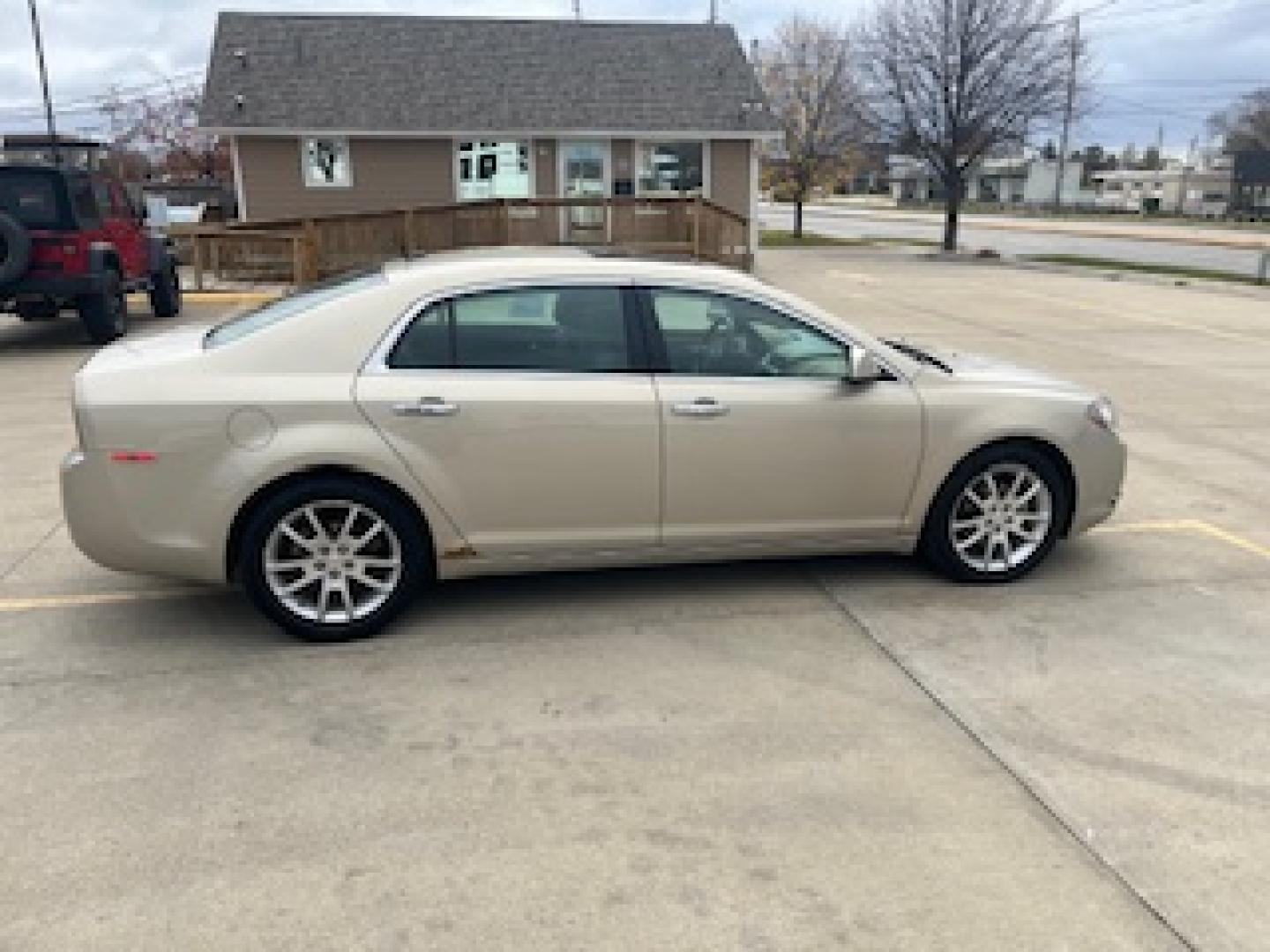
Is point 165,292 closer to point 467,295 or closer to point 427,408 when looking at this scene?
point 467,295

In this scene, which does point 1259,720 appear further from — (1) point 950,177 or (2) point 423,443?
(1) point 950,177

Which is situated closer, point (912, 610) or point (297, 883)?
point (297, 883)

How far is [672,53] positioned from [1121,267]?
40.5 feet

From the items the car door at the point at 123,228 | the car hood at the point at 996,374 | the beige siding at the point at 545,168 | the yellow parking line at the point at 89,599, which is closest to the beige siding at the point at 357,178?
the beige siding at the point at 545,168

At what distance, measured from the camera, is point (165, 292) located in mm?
15125

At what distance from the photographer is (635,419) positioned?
438cm

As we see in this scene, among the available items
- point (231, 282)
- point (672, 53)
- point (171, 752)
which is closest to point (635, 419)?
point (171, 752)

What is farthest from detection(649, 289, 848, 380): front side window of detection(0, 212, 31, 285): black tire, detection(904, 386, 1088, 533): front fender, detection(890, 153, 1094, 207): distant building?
detection(890, 153, 1094, 207): distant building

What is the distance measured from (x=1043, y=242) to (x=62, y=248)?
116 ft

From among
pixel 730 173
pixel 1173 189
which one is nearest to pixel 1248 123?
pixel 1173 189

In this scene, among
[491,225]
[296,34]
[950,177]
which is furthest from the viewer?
[950,177]

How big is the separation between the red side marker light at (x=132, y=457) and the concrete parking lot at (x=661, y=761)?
31.4 inches

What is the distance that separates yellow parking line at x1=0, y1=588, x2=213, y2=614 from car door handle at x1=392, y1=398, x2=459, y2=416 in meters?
1.50

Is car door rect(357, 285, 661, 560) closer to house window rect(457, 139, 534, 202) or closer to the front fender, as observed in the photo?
the front fender
